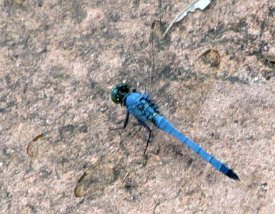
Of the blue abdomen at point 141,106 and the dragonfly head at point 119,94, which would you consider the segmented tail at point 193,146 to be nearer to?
the blue abdomen at point 141,106

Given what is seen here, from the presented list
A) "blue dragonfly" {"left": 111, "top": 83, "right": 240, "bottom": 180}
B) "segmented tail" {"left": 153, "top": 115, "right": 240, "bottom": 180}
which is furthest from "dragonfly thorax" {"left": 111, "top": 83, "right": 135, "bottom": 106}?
"segmented tail" {"left": 153, "top": 115, "right": 240, "bottom": 180}

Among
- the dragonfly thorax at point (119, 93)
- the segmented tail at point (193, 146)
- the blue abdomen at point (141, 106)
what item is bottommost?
the segmented tail at point (193, 146)

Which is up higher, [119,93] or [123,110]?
[119,93]

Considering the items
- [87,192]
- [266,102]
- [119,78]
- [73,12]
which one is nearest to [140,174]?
[87,192]

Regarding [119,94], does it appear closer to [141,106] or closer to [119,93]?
[119,93]

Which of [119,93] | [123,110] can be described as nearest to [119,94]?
[119,93]

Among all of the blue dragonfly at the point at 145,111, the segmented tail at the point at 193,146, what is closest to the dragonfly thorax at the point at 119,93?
the blue dragonfly at the point at 145,111
